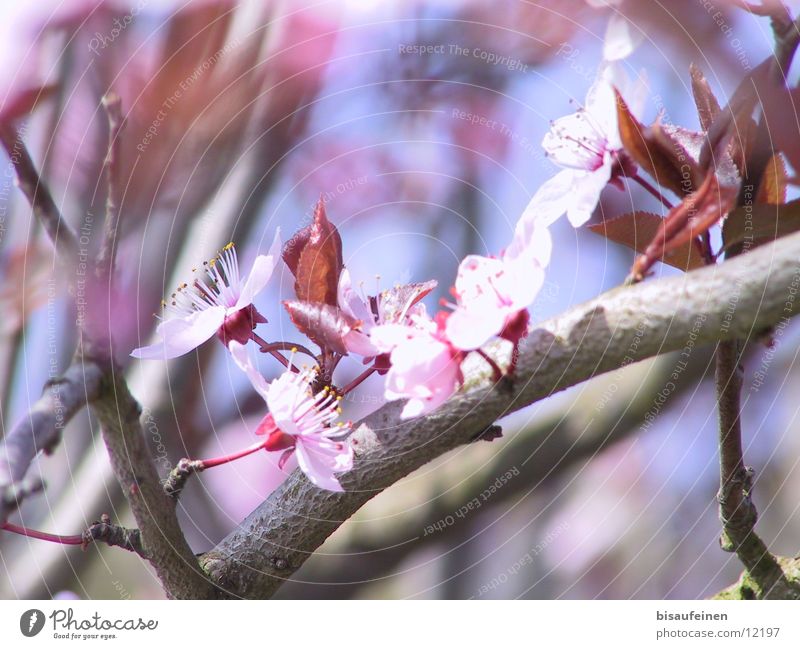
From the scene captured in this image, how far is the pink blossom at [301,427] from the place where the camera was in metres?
0.40

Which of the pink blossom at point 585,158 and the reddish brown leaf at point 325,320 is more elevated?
the pink blossom at point 585,158

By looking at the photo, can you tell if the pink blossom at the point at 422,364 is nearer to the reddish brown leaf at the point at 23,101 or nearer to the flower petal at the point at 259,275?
the flower petal at the point at 259,275

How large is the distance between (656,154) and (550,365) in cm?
13

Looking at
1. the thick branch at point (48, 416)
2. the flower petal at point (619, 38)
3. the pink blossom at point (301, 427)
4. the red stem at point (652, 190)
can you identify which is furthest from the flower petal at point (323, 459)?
the flower petal at point (619, 38)

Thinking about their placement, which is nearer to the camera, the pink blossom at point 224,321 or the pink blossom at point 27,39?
the pink blossom at point 224,321

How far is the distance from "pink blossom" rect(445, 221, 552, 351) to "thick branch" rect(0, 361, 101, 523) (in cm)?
18

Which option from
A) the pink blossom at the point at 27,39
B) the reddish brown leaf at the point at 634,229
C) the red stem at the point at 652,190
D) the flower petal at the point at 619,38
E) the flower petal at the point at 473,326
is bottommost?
the flower petal at the point at 473,326

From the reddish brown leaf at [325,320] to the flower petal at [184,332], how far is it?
0.07 metres

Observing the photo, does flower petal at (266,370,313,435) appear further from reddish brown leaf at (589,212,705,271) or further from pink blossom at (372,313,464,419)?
reddish brown leaf at (589,212,705,271)

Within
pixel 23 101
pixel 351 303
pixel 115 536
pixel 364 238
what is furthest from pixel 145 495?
pixel 23 101

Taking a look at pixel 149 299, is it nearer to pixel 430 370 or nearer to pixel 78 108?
pixel 78 108

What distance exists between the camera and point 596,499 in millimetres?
765
